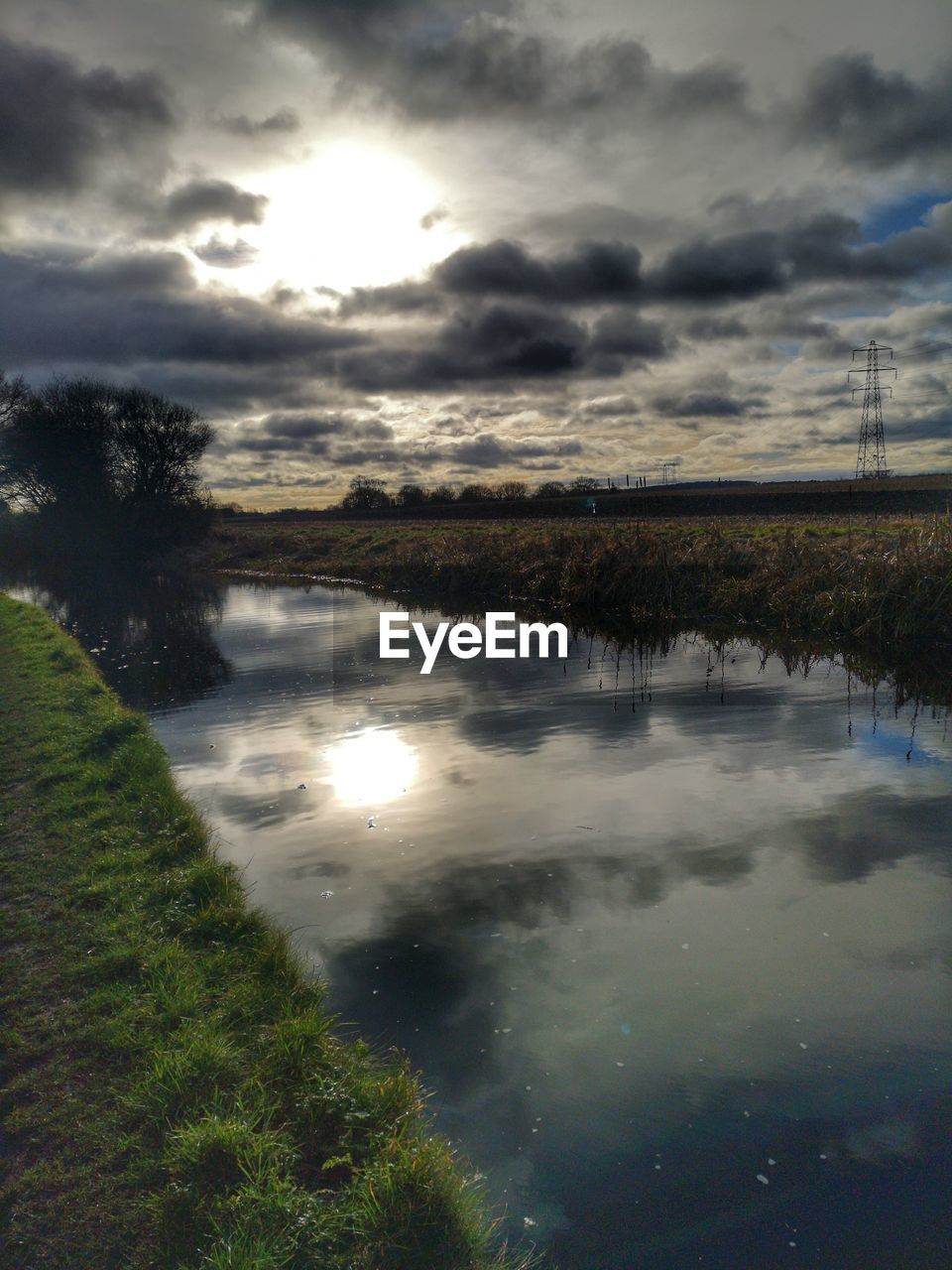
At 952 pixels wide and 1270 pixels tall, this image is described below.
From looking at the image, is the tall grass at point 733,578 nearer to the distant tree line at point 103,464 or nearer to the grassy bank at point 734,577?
the grassy bank at point 734,577

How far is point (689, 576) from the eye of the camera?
2155 cm

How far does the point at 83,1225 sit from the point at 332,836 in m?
4.74

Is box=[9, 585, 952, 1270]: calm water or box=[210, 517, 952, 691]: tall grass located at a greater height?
box=[210, 517, 952, 691]: tall grass

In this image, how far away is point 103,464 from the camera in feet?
166

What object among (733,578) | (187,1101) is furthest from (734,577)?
(187,1101)

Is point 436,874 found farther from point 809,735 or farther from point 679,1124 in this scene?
point 809,735

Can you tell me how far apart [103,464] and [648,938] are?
52.3 metres

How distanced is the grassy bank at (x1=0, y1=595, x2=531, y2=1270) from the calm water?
472 millimetres

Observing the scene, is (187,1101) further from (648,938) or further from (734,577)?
(734,577)

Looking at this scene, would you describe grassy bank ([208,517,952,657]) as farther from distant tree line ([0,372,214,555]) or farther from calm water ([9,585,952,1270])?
distant tree line ([0,372,214,555])

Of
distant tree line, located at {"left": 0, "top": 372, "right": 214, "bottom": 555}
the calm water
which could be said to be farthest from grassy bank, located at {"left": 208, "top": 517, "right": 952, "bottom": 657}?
distant tree line, located at {"left": 0, "top": 372, "right": 214, "bottom": 555}

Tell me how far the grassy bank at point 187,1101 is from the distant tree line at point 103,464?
48.9m

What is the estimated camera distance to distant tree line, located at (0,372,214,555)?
49344 millimetres

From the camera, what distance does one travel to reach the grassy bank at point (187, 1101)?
3.30 m
